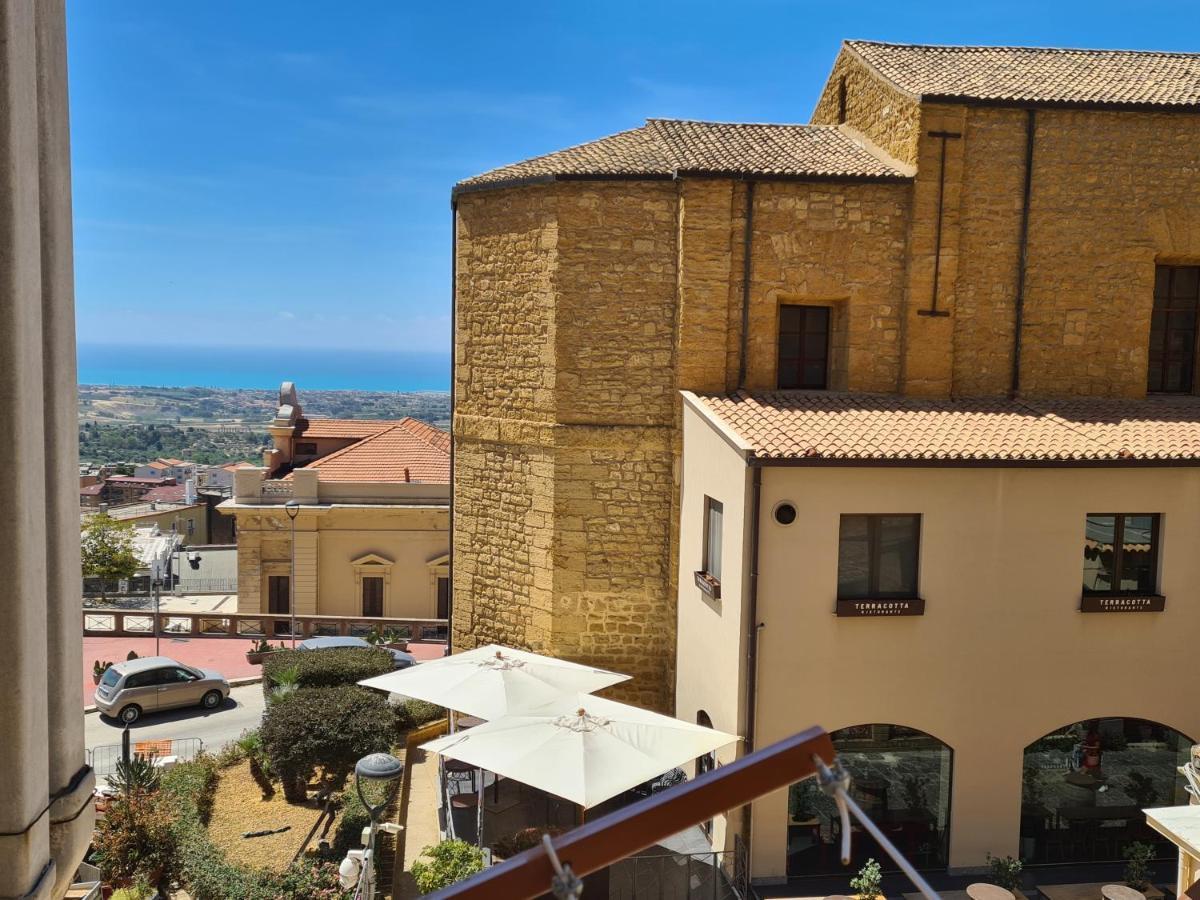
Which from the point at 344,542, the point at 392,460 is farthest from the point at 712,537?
Answer: the point at 392,460

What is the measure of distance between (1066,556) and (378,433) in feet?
100

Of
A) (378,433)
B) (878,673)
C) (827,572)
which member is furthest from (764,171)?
(378,433)

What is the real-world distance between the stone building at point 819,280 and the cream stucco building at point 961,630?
2784 mm

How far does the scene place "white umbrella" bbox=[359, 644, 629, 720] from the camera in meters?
14.6

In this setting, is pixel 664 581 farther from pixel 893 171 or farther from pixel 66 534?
pixel 66 534

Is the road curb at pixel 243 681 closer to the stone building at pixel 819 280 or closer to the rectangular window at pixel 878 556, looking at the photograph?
the stone building at pixel 819 280

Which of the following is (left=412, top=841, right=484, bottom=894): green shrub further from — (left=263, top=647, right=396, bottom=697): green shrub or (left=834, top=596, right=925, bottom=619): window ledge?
(left=263, top=647, right=396, bottom=697): green shrub

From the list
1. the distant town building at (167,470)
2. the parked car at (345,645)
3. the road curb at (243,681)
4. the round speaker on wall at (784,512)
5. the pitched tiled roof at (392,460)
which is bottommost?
the distant town building at (167,470)

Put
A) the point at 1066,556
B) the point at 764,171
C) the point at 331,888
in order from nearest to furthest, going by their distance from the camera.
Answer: the point at 331,888 < the point at 1066,556 < the point at 764,171

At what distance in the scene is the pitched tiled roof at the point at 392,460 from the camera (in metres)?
35.3

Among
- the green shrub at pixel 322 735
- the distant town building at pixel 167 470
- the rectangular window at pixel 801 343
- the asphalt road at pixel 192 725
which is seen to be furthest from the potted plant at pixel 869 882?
the distant town building at pixel 167 470

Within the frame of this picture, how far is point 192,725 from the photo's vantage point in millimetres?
24109

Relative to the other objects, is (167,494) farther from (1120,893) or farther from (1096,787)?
(1120,893)

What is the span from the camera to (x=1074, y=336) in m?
16.6
